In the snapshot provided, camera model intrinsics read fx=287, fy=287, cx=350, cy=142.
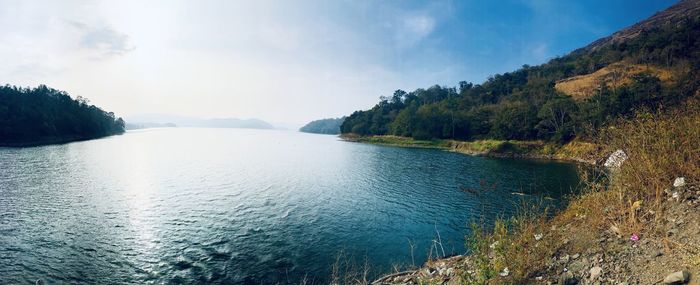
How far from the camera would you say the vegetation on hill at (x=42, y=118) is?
86.2 metres

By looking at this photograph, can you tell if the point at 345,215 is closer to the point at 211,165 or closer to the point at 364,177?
the point at 364,177

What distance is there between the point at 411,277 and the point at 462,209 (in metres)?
15.8

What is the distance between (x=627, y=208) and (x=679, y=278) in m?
4.22

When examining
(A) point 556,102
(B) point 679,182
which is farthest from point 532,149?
(B) point 679,182

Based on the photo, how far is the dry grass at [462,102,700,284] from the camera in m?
8.32

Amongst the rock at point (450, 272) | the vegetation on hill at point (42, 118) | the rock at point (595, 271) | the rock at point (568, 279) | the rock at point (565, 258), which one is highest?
the vegetation on hill at point (42, 118)

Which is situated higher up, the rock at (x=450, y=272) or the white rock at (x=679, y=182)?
the white rock at (x=679, y=182)

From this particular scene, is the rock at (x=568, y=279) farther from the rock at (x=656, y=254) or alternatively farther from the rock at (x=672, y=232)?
the rock at (x=672, y=232)

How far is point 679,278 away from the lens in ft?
17.7

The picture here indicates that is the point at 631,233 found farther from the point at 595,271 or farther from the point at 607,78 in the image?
the point at 607,78

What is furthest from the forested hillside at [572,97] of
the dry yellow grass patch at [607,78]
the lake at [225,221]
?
the lake at [225,221]

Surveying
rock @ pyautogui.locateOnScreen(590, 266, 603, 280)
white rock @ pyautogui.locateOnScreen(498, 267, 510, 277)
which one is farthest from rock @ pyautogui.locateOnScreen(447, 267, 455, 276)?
rock @ pyautogui.locateOnScreen(590, 266, 603, 280)

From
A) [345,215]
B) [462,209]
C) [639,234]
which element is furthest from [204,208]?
[639,234]

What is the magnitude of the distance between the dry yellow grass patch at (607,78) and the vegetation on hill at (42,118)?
6914 inches
